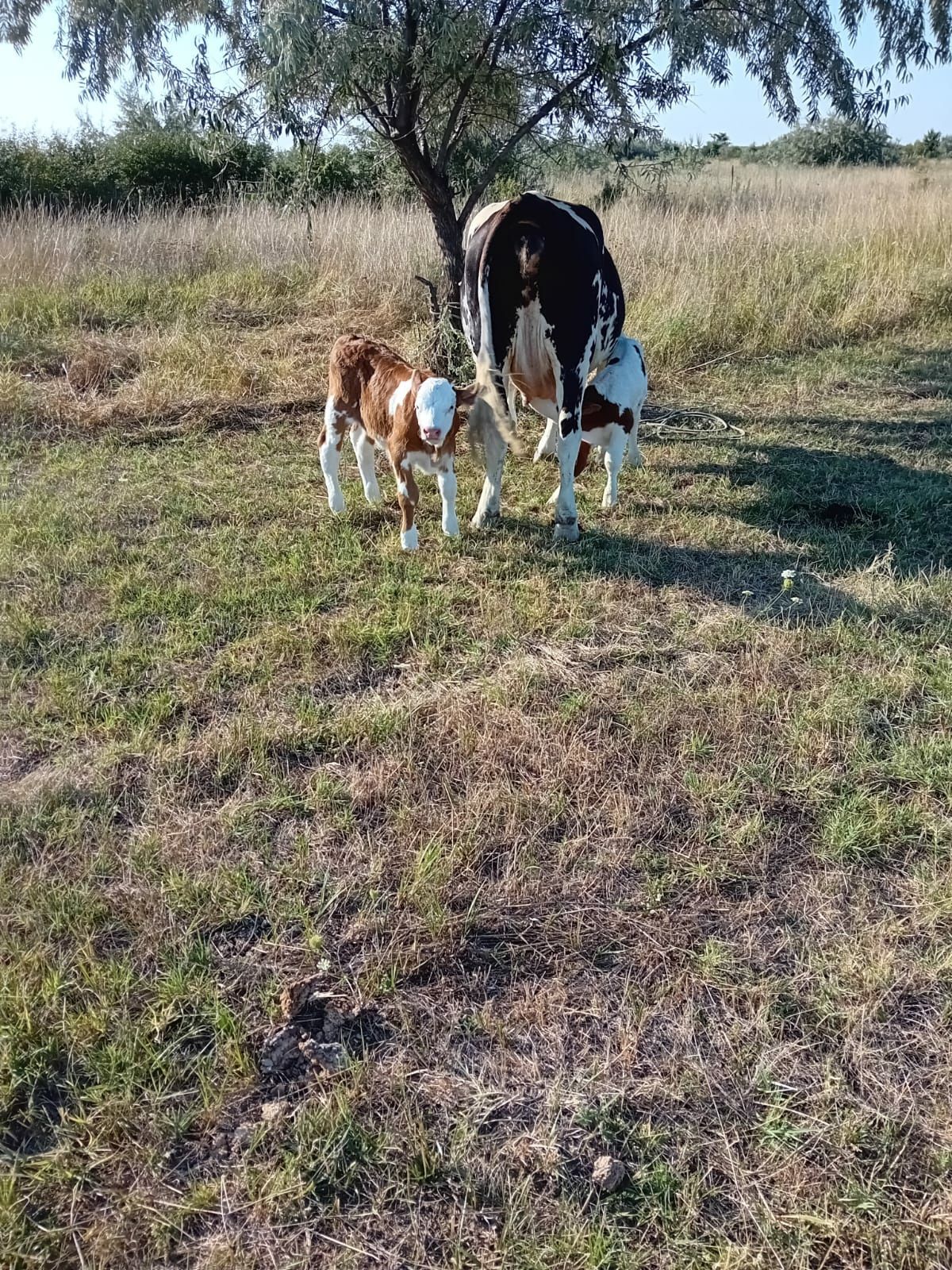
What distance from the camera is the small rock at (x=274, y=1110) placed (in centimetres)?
194

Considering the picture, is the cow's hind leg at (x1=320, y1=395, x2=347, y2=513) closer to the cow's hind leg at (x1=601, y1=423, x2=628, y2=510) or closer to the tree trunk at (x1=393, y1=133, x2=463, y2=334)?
the cow's hind leg at (x1=601, y1=423, x2=628, y2=510)

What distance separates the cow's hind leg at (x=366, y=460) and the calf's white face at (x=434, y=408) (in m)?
0.81

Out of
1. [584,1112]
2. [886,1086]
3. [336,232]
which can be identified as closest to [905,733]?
[886,1086]

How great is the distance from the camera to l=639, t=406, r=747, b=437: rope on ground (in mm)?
6305

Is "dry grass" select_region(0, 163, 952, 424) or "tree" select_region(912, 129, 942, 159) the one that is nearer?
"dry grass" select_region(0, 163, 952, 424)

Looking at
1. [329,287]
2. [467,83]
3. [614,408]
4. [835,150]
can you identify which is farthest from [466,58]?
[835,150]

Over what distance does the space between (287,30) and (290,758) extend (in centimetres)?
345

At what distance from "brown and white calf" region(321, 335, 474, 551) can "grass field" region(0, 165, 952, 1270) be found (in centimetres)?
28

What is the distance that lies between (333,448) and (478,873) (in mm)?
2826

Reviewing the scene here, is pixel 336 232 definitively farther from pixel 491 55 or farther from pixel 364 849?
pixel 364 849

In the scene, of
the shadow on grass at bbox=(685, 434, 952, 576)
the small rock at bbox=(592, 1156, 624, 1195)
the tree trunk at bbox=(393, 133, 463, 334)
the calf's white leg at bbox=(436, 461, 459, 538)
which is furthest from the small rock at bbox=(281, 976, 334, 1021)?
the tree trunk at bbox=(393, 133, 463, 334)

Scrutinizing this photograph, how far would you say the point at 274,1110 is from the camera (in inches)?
77.1

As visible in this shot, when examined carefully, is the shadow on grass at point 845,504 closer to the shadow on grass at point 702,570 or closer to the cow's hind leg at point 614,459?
the shadow on grass at point 702,570

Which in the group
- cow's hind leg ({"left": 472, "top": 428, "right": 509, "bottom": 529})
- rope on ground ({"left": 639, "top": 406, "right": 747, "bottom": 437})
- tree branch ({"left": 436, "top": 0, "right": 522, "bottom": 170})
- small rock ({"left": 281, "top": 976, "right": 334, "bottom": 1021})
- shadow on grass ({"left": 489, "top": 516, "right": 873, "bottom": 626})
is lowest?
small rock ({"left": 281, "top": 976, "right": 334, "bottom": 1021})
